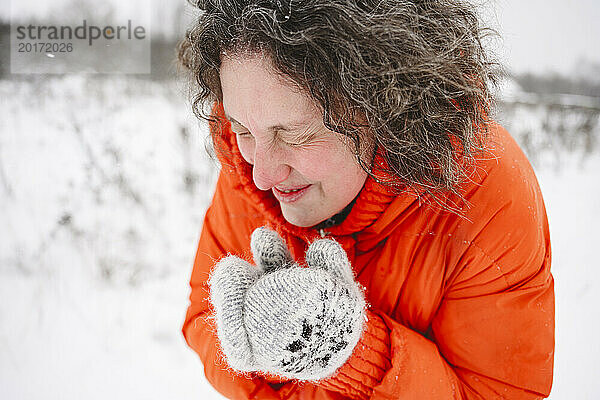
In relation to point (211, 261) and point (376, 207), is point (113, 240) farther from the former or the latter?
point (376, 207)

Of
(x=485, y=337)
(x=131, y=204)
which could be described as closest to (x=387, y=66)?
(x=485, y=337)

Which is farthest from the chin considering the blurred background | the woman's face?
the blurred background

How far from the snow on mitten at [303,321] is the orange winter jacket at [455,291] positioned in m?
0.04

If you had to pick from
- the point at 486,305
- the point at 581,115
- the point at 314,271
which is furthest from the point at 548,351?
the point at 581,115

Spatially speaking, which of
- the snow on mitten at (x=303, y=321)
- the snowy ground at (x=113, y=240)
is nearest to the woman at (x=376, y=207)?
the snow on mitten at (x=303, y=321)

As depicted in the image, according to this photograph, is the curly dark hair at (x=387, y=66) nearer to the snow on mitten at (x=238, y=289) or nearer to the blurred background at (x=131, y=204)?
the snow on mitten at (x=238, y=289)

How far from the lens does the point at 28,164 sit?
1.71 meters

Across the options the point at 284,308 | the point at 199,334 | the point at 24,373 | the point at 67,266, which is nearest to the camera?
the point at 284,308

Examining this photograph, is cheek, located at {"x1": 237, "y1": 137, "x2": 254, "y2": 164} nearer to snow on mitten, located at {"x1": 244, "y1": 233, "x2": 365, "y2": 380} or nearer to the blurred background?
snow on mitten, located at {"x1": 244, "y1": 233, "x2": 365, "y2": 380}

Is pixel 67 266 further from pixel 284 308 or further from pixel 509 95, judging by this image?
pixel 509 95

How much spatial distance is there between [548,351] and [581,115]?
4.62ft

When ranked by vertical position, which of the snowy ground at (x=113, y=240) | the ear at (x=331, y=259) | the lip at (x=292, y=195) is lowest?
the snowy ground at (x=113, y=240)

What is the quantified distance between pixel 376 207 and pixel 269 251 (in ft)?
0.54

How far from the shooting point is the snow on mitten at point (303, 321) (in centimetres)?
63
